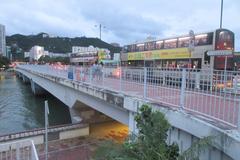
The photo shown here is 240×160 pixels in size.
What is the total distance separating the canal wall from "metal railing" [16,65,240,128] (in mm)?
3757

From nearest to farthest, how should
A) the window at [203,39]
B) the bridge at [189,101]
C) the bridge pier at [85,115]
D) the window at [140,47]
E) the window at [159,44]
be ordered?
1. the bridge at [189,101]
2. the bridge pier at [85,115]
3. the window at [203,39]
4. the window at [159,44]
5. the window at [140,47]

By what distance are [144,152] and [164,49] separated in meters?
20.3

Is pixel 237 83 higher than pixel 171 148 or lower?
higher

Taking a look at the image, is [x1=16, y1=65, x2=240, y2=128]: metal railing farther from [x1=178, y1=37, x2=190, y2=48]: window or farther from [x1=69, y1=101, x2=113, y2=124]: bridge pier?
[x1=178, y1=37, x2=190, y2=48]: window

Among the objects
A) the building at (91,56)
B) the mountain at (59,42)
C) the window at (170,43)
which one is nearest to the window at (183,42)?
the window at (170,43)

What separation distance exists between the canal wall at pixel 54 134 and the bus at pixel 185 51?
28.7ft

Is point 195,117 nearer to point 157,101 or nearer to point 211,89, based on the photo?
point 211,89

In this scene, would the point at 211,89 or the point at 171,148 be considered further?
the point at 211,89

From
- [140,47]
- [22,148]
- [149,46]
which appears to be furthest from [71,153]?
[140,47]

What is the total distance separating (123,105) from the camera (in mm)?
9000

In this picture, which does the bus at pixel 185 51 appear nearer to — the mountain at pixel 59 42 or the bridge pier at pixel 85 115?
the bridge pier at pixel 85 115

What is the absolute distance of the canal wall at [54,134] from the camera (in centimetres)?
1293

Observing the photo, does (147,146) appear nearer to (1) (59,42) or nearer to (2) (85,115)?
(2) (85,115)

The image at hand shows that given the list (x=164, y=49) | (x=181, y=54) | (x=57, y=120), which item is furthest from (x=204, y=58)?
(x=57, y=120)
